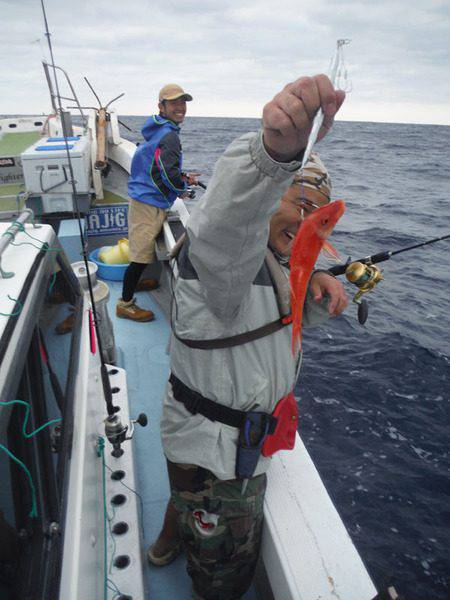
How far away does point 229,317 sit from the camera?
4.06 feet

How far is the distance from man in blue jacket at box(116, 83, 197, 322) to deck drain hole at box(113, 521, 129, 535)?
264cm

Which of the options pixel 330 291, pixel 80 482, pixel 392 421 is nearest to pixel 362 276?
pixel 330 291

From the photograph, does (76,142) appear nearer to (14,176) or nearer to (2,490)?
(14,176)

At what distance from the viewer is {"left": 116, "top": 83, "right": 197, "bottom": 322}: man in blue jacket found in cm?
370

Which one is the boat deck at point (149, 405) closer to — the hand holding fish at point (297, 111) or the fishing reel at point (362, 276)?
the fishing reel at point (362, 276)

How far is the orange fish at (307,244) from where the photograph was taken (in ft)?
3.47

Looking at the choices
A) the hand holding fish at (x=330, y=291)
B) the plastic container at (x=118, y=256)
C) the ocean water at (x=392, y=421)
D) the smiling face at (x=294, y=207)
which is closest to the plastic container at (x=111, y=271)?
the plastic container at (x=118, y=256)

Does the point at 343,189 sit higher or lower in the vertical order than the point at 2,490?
lower

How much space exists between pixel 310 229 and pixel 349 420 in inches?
173

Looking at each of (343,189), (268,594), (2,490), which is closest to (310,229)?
(2,490)

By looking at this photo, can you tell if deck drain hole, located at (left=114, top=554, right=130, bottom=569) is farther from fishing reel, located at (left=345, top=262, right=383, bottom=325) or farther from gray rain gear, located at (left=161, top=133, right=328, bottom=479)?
fishing reel, located at (left=345, top=262, right=383, bottom=325)

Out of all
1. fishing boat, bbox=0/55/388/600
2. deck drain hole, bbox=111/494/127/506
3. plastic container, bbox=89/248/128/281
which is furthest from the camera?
plastic container, bbox=89/248/128/281

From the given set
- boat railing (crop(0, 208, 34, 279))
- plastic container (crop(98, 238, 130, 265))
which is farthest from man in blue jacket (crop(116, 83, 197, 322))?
boat railing (crop(0, 208, 34, 279))

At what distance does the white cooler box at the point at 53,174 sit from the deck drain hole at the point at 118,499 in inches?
156
